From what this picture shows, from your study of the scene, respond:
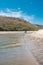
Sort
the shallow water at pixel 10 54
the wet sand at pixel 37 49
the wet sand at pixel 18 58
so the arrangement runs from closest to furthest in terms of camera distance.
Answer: the wet sand at pixel 18 58 → the shallow water at pixel 10 54 → the wet sand at pixel 37 49

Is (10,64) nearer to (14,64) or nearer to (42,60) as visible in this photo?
(14,64)

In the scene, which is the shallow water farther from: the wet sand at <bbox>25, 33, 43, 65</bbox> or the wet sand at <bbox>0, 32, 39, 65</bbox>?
the wet sand at <bbox>25, 33, 43, 65</bbox>

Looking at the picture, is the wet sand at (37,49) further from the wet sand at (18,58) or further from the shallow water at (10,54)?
the shallow water at (10,54)

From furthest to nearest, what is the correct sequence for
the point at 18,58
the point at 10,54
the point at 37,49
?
the point at 37,49 < the point at 10,54 < the point at 18,58

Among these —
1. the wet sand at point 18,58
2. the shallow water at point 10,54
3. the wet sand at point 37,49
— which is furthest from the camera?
the wet sand at point 37,49

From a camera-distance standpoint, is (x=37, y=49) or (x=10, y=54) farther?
(x=37, y=49)

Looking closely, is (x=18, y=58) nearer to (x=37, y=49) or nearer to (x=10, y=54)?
(x=10, y=54)

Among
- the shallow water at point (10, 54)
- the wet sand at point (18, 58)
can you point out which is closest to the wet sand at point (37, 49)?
the wet sand at point (18, 58)

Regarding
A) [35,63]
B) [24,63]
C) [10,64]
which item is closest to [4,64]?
[10,64]

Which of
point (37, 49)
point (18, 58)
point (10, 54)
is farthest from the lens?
point (37, 49)

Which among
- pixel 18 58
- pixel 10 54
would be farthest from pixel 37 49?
pixel 18 58

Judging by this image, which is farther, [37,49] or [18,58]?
[37,49]

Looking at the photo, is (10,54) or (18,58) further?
(10,54)

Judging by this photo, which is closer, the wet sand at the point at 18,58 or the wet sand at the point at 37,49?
the wet sand at the point at 18,58
